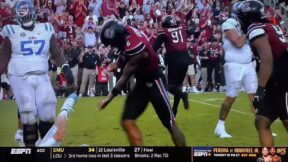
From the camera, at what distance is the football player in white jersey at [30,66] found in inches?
166

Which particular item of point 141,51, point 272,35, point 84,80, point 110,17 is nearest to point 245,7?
point 272,35

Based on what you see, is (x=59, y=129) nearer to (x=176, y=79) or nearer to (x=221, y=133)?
(x=221, y=133)

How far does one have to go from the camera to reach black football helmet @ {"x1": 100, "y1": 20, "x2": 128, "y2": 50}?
4.21 m

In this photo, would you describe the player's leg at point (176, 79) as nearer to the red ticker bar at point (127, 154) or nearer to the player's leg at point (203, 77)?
the player's leg at point (203, 77)

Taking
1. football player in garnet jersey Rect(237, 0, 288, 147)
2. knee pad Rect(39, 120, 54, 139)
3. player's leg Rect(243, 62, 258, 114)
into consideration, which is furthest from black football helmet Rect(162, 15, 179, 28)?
knee pad Rect(39, 120, 54, 139)

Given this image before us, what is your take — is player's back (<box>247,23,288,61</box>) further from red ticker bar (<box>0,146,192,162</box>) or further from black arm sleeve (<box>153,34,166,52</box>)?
black arm sleeve (<box>153,34,166,52</box>)

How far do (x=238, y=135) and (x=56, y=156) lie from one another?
4.98 feet

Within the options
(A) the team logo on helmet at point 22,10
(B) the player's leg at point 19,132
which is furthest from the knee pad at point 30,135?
(A) the team logo on helmet at point 22,10

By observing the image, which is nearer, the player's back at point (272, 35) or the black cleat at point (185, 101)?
the player's back at point (272, 35)

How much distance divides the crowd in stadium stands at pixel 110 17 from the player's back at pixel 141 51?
1.85ft

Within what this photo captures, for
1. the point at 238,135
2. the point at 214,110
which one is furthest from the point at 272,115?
the point at 214,110

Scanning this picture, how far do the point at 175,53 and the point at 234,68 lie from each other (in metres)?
0.54

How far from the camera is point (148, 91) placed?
14.1 feet

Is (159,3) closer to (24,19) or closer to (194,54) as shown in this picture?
(194,54)
